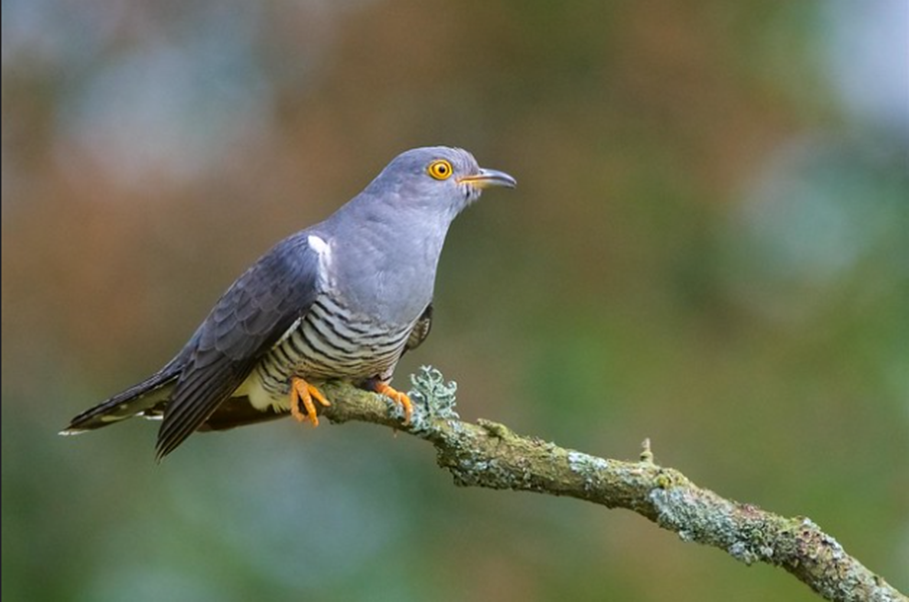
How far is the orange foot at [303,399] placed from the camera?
11.2 ft

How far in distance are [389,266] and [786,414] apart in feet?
8.69

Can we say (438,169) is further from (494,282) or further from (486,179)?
(494,282)

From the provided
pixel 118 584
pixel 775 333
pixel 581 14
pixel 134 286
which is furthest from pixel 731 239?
pixel 118 584

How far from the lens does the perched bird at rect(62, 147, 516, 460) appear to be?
3461mm

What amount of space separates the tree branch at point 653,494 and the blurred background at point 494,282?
2.61m

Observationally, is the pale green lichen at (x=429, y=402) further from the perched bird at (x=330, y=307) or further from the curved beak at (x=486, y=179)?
the curved beak at (x=486, y=179)

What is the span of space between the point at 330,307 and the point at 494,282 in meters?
2.49

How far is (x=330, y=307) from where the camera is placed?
3.48 meters

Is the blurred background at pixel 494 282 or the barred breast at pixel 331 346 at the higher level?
the blurred background at pixel 494 282

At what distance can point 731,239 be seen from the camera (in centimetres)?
589

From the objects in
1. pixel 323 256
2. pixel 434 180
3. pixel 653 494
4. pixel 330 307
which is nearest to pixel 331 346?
pixel 330 307

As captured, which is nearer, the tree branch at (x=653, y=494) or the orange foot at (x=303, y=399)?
the tree branch at (x=653, y=494)

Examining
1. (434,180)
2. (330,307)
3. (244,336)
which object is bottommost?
(244,336)

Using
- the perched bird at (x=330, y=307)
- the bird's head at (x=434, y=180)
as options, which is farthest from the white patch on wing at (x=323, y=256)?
the bird's head at (x=434, y=180)
